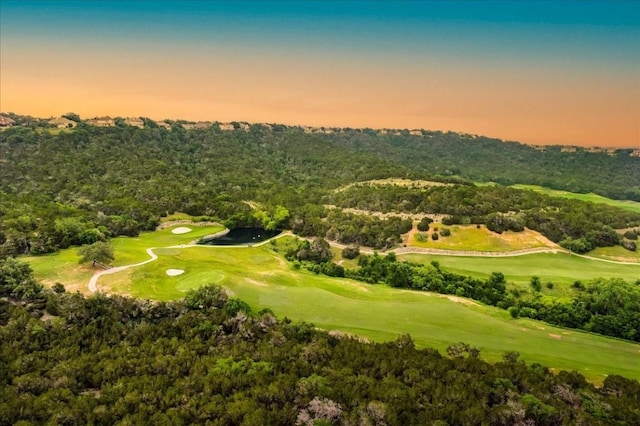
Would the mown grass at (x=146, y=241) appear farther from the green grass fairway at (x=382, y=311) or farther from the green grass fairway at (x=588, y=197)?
the green grass fairway at (x=588, y=197)

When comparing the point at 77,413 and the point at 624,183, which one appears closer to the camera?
the point at 77,413

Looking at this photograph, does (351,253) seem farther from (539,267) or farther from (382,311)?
(539,267)

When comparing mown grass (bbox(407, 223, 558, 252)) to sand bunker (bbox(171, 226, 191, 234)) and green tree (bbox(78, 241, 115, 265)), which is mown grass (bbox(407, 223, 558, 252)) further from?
green tree (bbox(78, 241, 115, 265))

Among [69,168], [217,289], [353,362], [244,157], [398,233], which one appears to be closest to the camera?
[353,362]

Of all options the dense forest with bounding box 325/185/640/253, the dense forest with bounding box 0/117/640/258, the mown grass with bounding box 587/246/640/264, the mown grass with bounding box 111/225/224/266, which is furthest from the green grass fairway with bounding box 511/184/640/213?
the mown grass with bounding box 111/225/224/266

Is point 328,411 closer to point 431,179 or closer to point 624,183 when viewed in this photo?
point 431,179

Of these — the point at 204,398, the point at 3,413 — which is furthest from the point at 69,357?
the point at 204,398

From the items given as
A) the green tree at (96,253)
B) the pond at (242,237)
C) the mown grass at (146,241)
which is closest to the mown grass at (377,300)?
the mown grass at (146,241)
